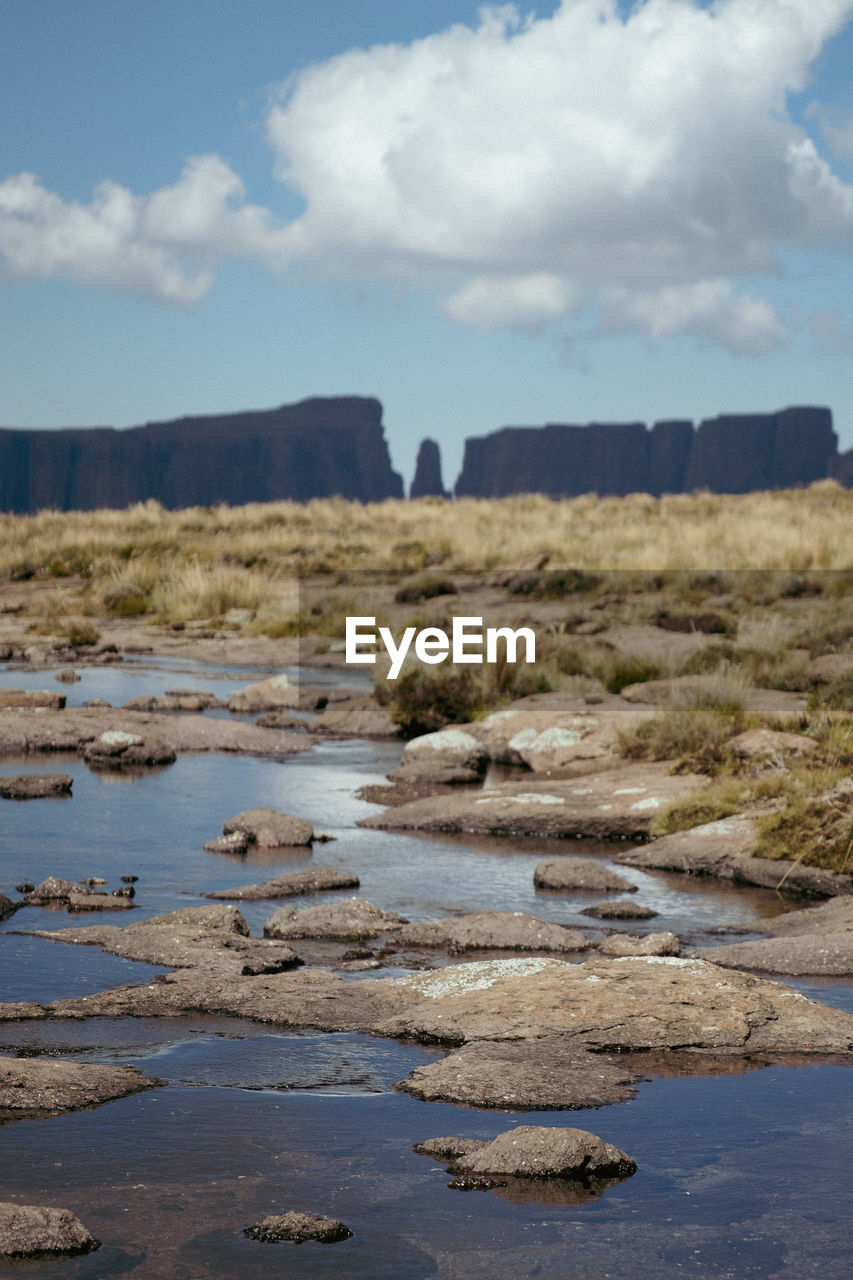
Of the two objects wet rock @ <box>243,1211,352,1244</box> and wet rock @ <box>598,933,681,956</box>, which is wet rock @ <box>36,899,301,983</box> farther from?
wet rock @ <box>243,1211,352,1244</box>

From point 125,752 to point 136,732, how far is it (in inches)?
28.5

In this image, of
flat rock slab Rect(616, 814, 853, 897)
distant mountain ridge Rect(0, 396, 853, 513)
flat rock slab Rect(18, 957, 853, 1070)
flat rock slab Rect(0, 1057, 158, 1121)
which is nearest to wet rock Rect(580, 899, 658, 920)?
flat rock slab Rect(616, 814, 853, 897)

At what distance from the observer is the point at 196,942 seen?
639 centimetres

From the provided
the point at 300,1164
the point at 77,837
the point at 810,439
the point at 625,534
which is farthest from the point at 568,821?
the point at 810,439

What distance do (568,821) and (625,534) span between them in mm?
24649

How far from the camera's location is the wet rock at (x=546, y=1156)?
4.03 m

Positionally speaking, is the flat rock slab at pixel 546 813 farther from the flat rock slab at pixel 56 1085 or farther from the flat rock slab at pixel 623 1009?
the flat rock slab at pixel 56 1085

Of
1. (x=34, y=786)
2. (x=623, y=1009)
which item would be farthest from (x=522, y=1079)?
(x=34, y=786)

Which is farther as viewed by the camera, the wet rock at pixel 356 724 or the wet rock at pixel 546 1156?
the wet rock at pixel 356 724

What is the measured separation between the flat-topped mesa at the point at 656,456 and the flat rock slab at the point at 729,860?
12866 centimetres

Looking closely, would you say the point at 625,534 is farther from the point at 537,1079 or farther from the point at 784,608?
the point at 537,1079

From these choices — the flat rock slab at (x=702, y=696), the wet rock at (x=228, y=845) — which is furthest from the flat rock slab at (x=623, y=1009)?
the flat rock slab at (x=702, y=696)

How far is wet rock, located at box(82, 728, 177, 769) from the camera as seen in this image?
12164 mm

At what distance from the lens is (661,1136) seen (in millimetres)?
4461
